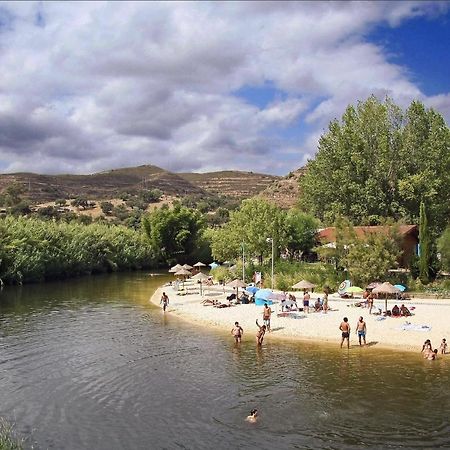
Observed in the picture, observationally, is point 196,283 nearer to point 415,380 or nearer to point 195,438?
point 415,380

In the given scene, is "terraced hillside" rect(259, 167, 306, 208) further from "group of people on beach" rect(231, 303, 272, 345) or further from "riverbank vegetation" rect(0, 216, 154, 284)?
"group of people on beach" rect(231, 303, 272, 345)

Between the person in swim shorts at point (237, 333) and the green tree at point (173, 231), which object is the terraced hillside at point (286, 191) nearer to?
the green tree at point (173, 231)

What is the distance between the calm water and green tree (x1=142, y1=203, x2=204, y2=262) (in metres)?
53.5

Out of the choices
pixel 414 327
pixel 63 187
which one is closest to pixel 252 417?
pixel 414 327

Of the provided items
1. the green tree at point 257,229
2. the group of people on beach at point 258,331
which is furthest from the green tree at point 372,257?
the group of people on beach at point 258,331

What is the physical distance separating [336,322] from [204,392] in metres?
14.2

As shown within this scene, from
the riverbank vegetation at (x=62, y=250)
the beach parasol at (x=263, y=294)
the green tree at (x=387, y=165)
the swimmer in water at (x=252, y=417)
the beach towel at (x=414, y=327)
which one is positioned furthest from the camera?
the riverbank vegetation at (x=62, y=250)

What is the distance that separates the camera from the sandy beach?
100 feet

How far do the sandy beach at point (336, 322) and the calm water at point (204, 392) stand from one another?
167 centimetres

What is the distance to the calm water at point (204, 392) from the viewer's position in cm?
1797

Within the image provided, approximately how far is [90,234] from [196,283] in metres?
29.3

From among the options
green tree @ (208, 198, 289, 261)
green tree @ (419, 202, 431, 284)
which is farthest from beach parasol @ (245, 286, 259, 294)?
green tree @ (419, 202, 431, 284)

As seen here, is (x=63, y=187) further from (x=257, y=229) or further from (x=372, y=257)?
(x=372, y=257)

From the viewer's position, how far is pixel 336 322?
34375 millimetres
